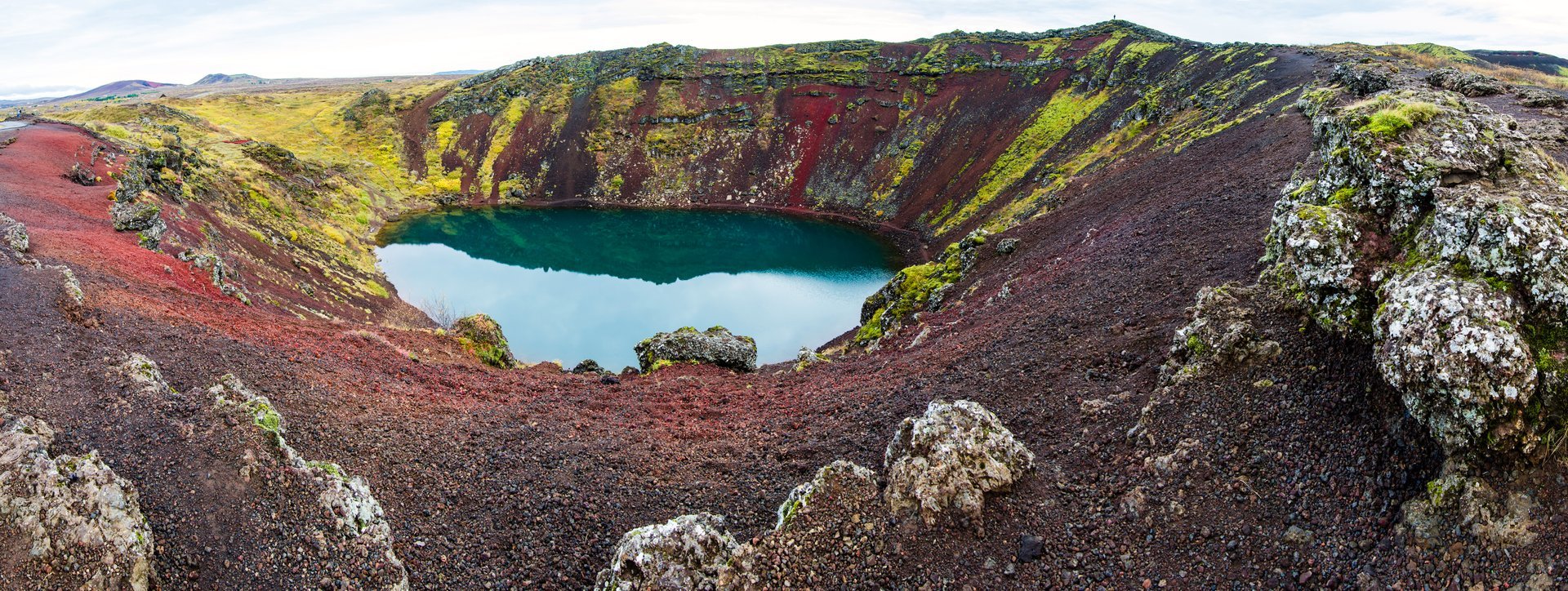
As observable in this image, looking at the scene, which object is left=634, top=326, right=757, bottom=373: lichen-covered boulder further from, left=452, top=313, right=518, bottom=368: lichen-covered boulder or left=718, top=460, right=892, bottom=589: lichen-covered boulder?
left=718, top=460, right=892, bottom=589: lichen-covered boulder

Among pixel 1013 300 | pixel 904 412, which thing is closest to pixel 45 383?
pixel 904 412

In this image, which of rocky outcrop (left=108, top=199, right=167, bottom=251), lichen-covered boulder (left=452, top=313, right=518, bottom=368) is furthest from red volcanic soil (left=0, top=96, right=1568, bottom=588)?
rocky outcrop (left=108, top=199, right=167, bottom=251)

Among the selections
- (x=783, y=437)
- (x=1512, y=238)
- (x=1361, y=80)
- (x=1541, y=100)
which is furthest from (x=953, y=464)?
(x=1361, y=80)

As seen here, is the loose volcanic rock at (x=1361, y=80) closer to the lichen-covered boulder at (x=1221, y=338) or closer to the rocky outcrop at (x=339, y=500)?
the lichen-covered boulder at (x=1221, y=338)

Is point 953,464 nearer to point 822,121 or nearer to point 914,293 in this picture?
point 914,293

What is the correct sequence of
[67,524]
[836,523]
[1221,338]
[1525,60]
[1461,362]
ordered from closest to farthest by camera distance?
[1461,362]
[67,524]
[836,523]
[1221,338]
[1525,60]

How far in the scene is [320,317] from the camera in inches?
1296

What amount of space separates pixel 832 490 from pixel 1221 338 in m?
7.97

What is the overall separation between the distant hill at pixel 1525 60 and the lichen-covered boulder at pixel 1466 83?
2524 inches

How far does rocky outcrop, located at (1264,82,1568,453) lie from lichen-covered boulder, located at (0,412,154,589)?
17.7m

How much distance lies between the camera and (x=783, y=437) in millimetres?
16500

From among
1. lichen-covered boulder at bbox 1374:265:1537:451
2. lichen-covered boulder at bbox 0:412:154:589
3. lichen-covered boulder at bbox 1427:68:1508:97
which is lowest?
lichen-covered boulder at bbox 0:412:154:589

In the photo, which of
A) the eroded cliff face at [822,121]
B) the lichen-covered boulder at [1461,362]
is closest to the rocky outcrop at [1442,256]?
the lichen-covered boulder at [1461,362]

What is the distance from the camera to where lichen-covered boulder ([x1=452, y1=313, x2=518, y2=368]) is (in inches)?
1077
